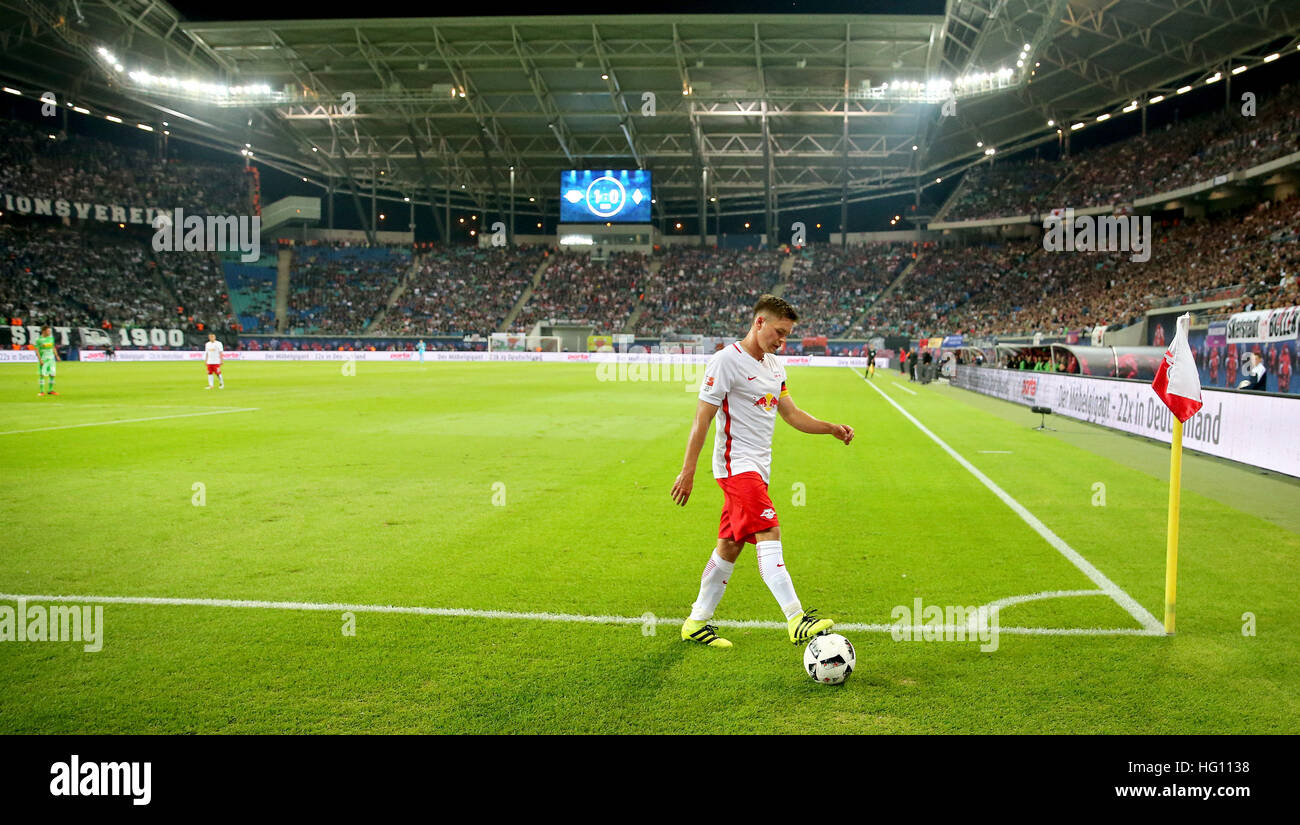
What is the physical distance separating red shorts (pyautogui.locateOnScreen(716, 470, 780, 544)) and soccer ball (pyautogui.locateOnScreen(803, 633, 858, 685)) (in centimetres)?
74

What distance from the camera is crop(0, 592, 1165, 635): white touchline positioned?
17.8 feet

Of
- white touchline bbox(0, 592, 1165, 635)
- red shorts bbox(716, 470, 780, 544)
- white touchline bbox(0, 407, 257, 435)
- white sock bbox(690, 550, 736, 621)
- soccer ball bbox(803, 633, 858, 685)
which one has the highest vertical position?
red shorts bbox(716, 470, 780, 544)

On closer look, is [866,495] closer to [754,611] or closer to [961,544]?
[961,544]

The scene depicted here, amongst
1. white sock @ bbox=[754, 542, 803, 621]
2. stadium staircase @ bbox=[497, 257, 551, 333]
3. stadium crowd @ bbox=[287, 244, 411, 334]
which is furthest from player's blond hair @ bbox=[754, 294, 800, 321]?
stadium crowd @ bbox=[287, 244, 411, 334]

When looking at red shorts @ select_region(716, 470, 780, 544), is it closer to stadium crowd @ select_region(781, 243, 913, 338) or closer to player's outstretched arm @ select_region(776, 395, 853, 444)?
player's outstretched arm @ select_region(776, 395, 853, 444)

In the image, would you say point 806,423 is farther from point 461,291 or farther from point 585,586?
point 461,291

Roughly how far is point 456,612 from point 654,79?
57175 millimetres

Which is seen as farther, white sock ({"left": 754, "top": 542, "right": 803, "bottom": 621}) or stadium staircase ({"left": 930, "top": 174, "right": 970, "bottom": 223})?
stadium staircase ({"left": 930, "top": 174, "right": 970, "bottom": 223})

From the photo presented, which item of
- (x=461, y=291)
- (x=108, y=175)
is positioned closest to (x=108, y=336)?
(x=108, y=175)

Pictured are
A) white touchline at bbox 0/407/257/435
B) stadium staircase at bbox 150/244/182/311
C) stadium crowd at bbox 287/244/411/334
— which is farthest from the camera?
stadium crowd at bbox 287/244/411/334

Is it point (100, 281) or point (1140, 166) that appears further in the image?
point (100, 281)

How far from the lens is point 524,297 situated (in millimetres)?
75500

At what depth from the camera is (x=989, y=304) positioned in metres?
60.4

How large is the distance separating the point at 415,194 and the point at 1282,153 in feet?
230
